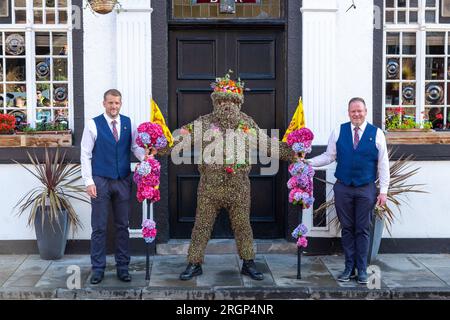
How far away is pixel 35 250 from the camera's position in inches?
328

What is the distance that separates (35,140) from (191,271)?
2.52 m

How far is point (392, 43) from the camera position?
862 cm

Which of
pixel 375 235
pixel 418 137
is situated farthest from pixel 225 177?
pixel 418 137

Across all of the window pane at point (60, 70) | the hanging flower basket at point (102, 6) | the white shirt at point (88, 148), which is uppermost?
the hanging flower basket at point (102, 6)

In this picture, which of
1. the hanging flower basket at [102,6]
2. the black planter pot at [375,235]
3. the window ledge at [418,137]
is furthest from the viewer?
the window ledge at [418,137]

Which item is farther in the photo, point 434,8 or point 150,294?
point 434,8

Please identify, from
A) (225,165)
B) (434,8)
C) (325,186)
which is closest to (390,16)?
(434,8)

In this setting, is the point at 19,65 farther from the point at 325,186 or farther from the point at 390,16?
the point at 390,16

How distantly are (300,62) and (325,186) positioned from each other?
1502 mm

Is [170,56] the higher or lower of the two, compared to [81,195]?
higher

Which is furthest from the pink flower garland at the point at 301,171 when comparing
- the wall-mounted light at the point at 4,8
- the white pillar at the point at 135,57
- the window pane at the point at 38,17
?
the wall-mounted light at the point at 4,8

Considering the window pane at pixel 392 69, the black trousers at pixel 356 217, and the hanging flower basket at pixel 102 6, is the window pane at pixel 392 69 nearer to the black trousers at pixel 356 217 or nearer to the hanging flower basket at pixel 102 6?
the black trousers at pixel 356 217

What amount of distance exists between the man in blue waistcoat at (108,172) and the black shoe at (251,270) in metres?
1.22

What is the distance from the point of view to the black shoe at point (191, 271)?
7273mm
